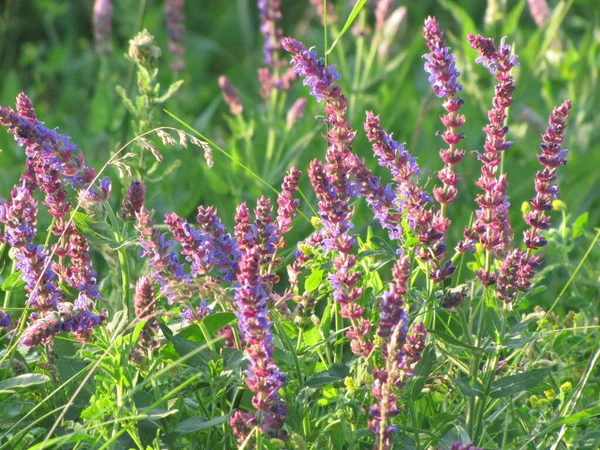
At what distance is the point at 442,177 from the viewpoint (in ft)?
5.60

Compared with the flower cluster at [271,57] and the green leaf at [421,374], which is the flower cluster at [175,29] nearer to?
the flower cluster at [271,57]

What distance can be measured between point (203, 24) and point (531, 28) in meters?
2.01

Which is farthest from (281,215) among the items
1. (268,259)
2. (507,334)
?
(507,334)

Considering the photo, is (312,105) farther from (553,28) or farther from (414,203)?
(414,203)

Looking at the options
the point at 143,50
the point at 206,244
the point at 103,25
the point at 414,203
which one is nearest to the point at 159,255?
the point at 206,244

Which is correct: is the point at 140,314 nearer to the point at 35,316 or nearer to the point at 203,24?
the point at 35,316

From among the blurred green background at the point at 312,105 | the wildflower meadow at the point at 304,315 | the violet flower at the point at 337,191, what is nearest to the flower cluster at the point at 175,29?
the blurred green background at the point at 312,105

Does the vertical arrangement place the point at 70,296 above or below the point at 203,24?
below

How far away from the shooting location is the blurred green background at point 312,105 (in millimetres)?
3328

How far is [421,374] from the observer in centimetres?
167

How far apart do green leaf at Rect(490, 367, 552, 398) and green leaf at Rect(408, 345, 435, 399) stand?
12 cm

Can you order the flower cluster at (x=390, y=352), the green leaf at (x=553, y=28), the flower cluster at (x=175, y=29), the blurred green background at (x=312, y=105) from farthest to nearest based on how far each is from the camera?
the flower cluster at (x=175, y=29), the green leaf at (x=553, y=28), the blurred green background at (x=312, y=105), the flower cluster at (x=390, y=352)

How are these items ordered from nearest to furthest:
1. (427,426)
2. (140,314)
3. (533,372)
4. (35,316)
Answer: (140,314), (533,372), (35,316), (427,426)

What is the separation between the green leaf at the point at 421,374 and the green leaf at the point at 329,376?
0.12 metres
